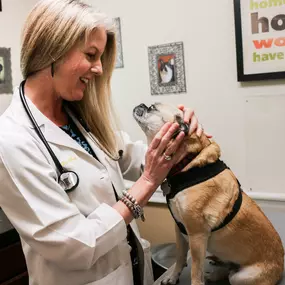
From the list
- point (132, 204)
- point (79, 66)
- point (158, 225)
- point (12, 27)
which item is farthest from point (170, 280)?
point (12, 27)

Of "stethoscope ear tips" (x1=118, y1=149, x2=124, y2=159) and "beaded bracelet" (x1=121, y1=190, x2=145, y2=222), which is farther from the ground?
"stethoscope ear tips" (x1=118, y1=149, x2=124, y2=159)

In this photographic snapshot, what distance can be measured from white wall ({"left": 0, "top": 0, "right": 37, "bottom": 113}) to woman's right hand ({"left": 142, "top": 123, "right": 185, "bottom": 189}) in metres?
1.50

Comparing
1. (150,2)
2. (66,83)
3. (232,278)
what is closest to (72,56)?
(66,83)

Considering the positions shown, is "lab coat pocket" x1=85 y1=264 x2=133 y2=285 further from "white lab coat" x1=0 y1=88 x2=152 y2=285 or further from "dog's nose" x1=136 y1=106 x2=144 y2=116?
"dog's nose" x1=136 y1=106 x2=144 y2=116

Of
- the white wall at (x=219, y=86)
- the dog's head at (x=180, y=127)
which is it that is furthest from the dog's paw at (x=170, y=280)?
the white wall at (x=219, y=86)

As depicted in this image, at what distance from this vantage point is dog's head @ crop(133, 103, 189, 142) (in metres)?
1.22

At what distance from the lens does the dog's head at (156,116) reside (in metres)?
1.22

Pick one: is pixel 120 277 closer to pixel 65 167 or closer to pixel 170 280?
pixel 170 280

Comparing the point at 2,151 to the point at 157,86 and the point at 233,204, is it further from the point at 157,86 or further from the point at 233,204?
the point at 157,86

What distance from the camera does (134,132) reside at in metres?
2.32

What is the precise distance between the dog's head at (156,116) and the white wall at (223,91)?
0.79m

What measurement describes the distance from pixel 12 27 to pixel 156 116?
1520mm

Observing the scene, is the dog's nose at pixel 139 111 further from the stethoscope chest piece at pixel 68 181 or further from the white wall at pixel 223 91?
the white wall at pixel 223 91

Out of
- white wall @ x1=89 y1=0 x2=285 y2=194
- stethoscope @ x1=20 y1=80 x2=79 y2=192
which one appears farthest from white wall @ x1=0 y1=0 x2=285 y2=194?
stethoscope @ x1=20 y1=80 x2=79 y2=192
